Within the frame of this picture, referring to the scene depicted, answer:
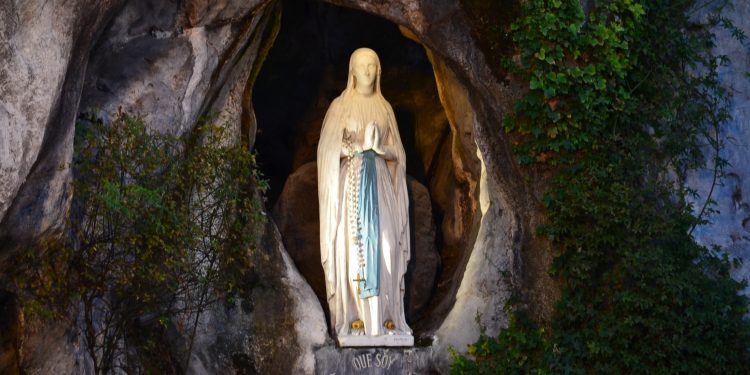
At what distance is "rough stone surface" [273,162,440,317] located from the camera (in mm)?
10938

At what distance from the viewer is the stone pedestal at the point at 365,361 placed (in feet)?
32.0

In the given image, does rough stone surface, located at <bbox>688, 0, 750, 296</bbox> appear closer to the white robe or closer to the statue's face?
the white robe

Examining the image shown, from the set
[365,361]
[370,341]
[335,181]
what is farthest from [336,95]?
[365,361]

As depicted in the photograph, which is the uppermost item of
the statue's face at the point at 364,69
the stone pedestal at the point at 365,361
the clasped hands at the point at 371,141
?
the statue's face at the point at 364,69

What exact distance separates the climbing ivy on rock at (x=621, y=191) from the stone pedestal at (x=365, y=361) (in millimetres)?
382

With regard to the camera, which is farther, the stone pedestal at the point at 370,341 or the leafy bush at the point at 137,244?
the stone pedestal at the point at 370,341

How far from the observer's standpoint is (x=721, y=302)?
951cm

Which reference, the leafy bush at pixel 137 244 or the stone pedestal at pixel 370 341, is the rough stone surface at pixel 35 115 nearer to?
the leafy bush at pixel 137 244

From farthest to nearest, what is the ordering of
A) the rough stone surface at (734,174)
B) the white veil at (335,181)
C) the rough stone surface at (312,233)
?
the rough stone surface at (312,233) → the rough stone surface at (734,174) → the white veil at (335,181)

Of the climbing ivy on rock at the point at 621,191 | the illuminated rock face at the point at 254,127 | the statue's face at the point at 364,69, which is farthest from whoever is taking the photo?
the statue's face at the point at 364,69

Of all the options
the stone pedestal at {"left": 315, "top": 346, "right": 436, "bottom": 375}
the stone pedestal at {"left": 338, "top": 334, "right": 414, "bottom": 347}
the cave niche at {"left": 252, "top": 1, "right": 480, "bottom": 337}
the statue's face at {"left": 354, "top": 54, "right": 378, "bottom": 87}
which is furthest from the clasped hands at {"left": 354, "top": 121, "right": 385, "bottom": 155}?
the stone pedestal at {"left": 315, "top": 346, "right": 436, "bottom": 375}

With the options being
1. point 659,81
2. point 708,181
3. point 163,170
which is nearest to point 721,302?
point 708,181

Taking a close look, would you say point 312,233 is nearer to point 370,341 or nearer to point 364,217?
point 364,217

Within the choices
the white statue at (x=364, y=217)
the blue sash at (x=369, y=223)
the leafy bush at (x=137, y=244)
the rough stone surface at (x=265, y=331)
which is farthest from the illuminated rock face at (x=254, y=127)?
the blue sash at (x=369, y=223)
